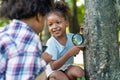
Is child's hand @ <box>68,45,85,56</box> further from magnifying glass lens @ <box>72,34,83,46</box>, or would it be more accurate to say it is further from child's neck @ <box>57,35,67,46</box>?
child's neck @ <box>57,35,67,46</box>

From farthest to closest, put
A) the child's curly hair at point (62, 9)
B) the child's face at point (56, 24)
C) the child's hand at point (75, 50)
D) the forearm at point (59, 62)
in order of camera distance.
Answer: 1. the child's curly hair at point (62, 9)
2. the child's face at point (56, 24)
3. the forearm at point (59, 62)
4. the child's hand at point (75, 50)

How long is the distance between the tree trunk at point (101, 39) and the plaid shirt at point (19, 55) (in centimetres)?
122

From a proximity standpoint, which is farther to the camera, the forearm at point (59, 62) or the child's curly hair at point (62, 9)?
the child's curly hair at point (62, 9)

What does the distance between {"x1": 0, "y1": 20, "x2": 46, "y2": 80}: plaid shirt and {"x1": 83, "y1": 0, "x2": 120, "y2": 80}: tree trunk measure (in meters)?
1.22

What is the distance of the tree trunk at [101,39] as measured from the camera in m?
3.50

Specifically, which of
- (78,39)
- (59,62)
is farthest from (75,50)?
(59,62)

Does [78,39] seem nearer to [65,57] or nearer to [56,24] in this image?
[65,57]

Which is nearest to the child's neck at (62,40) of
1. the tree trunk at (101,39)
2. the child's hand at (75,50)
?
the child's hand at (75,50)

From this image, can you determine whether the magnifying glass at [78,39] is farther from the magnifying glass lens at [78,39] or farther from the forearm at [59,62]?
the forearm at [59,62]

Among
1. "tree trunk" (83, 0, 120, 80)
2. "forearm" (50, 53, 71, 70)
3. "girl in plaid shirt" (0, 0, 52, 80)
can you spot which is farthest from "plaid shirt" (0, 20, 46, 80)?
"forearm" (50, 53, 71, 70)

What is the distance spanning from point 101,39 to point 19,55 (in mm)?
1356

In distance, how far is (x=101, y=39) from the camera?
3502 millimetres

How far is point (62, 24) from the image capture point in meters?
4.21

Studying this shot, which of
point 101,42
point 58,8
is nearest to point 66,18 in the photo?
point 58,8
